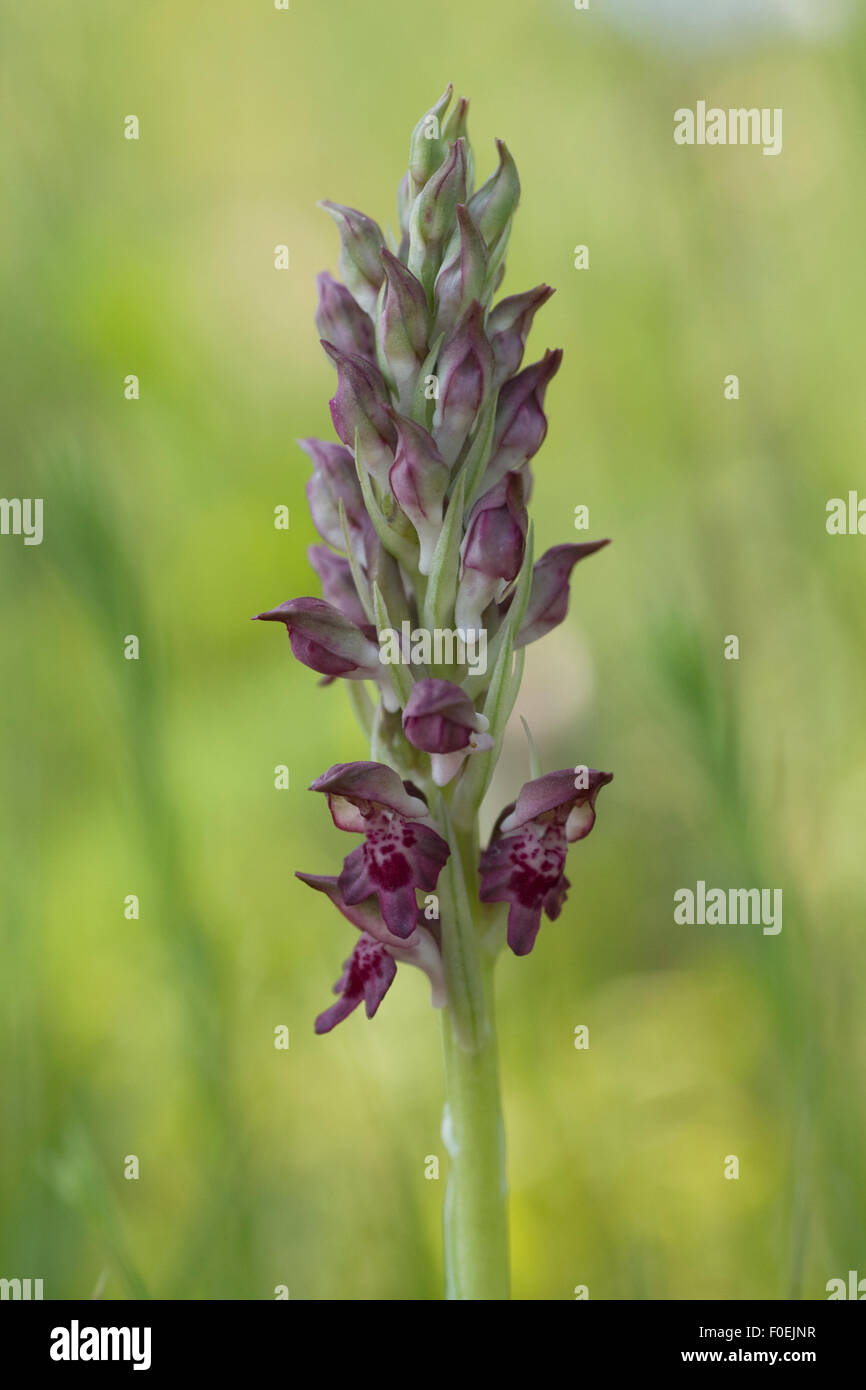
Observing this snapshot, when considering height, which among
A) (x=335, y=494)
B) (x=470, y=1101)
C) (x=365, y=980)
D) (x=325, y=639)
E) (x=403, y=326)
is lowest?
(x=470, y=1101)

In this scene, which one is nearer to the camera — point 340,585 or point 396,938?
point 396,938

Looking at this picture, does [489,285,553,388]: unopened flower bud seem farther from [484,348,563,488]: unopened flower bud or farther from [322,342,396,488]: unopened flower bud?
[322,342,396,488]: unopened flower bud

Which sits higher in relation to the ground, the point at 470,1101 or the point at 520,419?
the point at 520,419

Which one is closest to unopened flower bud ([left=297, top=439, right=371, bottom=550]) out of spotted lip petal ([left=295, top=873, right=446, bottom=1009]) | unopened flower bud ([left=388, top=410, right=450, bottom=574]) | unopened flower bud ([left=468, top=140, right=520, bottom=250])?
unopened flower bud ([left=388, top=410, right=450, bottom=574])

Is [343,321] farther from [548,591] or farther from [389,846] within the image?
[389,846]

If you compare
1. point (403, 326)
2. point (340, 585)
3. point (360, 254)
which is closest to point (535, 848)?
point (340, 585)

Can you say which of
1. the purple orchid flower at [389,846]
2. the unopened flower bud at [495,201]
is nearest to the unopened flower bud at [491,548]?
the purple orchid flower at [389,846]
